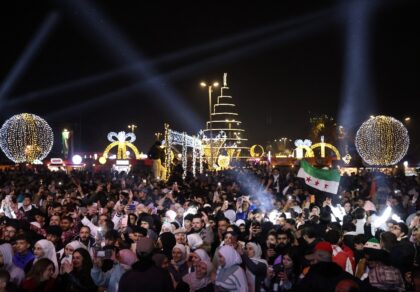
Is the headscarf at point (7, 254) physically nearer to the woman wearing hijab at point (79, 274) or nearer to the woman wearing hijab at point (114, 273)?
the woman wearing hijab at point (79, 274)

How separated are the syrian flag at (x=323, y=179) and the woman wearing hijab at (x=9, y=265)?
10.9 m

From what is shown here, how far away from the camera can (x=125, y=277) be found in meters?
5.30

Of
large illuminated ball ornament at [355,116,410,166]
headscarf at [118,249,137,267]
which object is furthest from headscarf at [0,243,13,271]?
large illuminated ball ornament at [355,116,410,166]

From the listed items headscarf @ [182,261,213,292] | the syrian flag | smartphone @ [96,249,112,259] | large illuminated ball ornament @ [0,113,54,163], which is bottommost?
headscarf @ [182,261,213,292]

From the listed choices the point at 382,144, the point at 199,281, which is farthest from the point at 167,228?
A: the point at 382,144

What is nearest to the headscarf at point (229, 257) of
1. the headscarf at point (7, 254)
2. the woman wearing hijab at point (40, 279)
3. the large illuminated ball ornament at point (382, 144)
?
the woman wearing hijab at point (40, 279)

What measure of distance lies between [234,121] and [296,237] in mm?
79407

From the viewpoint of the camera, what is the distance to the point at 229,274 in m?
5.77

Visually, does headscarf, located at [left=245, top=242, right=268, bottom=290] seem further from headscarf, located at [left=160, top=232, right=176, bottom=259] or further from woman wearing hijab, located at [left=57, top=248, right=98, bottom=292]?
woman wearing hijab, located at [left=57, top=248, right=98, bottom=292]

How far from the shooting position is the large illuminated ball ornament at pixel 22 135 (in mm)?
29641

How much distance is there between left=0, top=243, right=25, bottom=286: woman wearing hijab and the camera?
613cm

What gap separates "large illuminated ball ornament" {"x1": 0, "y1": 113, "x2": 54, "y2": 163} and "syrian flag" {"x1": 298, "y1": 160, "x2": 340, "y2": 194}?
18.5 meters

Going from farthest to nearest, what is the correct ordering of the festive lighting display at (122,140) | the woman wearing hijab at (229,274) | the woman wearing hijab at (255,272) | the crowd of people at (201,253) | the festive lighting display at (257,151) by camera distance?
the festive lighting display at (257,151) < the festive lighting display at (122,140) < the woman wearing hijab at (255,272) < the woman wearing hijab at (229,274) < the crowd of people at (201,253)

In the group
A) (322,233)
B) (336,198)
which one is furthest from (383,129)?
(322,233)
